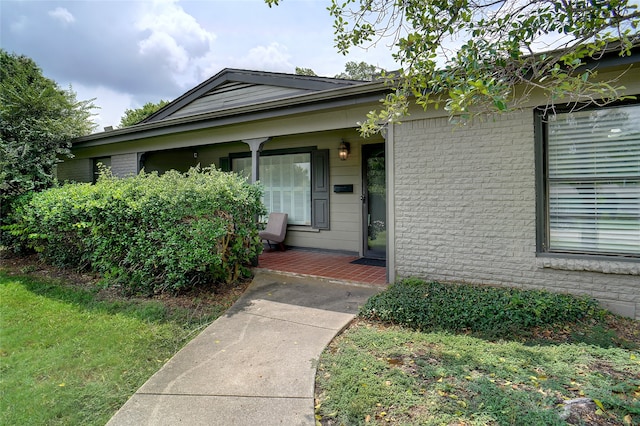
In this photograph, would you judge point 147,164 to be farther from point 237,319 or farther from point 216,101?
point 237,319

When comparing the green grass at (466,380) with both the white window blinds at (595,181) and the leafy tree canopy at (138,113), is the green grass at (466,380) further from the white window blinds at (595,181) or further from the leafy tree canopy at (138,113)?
the leafy tree canopy at (138,113)

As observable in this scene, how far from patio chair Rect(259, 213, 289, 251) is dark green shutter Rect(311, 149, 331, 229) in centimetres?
69

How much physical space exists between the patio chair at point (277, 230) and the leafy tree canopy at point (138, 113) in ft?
62.7

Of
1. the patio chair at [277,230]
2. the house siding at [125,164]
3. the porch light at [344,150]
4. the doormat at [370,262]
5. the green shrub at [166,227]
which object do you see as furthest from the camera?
the house siding at [125,164]

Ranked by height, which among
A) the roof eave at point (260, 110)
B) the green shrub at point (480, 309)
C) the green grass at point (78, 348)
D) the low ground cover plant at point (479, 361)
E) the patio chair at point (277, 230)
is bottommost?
the green grass at point (78, 348)

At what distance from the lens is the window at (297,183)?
7.80 m

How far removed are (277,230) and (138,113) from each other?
2108cm

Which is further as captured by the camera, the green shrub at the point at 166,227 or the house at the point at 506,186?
the green shrub at the point at 166,227

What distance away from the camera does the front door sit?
23.4 feet

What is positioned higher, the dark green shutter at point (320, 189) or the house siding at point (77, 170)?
the house siding at point (77, 170)

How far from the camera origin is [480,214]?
459cm

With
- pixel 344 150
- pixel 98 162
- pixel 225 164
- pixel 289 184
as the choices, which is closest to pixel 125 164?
pixel 98 162

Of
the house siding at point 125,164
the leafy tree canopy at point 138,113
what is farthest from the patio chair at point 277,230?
the leafy tree canopy at point 138,113

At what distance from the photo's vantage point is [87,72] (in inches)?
365
